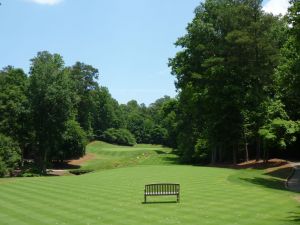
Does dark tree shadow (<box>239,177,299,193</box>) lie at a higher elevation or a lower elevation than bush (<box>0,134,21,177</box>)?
lower

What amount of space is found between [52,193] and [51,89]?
108 ft

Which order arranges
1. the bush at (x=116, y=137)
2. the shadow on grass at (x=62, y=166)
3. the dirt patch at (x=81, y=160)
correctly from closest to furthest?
the shadow on grass at (x=62, y=166)
the dirt patch at (x=81, y=160)
the bush at (x=116, y=137)

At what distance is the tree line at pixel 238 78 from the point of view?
152ft

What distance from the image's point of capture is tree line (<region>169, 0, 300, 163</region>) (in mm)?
46469

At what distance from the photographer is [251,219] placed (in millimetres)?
17766

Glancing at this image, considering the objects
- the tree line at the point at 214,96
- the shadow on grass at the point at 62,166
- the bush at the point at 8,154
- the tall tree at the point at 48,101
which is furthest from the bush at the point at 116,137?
the bush at the point at 8,154

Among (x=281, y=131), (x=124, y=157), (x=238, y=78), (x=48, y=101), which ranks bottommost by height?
(x=124, y=157)

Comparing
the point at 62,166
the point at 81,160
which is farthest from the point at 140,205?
the point at 81,160

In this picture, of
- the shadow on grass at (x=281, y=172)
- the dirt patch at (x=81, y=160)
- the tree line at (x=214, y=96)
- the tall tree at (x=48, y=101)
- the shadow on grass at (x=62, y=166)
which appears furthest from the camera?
the dirt patch at (x=81, y=160)

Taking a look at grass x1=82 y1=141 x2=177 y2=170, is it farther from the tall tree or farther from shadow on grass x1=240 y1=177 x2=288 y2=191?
shadow on grass x1=240 y1=177 x2=288 y2=191

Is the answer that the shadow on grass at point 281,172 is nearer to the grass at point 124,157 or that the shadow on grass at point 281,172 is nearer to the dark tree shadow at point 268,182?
the dark tree shadow at point 268,182

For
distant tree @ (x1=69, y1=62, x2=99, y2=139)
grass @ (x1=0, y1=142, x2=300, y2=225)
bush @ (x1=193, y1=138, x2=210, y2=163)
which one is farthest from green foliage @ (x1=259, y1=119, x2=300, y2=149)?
distant tree @ (x1=69, y1=62, x2=99, y2=139)

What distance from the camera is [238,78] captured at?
51.3 metres

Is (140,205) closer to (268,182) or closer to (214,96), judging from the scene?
(268,182)
